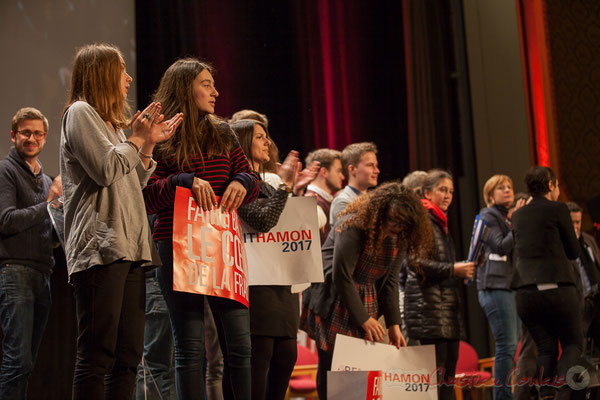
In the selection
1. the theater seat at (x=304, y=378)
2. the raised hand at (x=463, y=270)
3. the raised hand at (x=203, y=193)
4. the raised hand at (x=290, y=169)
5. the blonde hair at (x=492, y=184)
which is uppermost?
the blonde hair at (x=492, y=184)

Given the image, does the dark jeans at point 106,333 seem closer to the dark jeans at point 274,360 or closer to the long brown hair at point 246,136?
the dark jeans at point 274,360

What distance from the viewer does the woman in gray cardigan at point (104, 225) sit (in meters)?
2.03

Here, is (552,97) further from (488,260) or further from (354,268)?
(354,268)

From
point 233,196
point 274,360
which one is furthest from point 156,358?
point 233,196

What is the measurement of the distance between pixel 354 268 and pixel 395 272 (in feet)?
0.81

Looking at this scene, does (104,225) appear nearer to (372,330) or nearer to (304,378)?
(372,330)

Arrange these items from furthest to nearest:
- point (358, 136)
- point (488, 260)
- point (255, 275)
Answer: point (358, 136), point (488, 260), point (255, 275)

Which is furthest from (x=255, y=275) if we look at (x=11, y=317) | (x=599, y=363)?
(x=599, y=363)

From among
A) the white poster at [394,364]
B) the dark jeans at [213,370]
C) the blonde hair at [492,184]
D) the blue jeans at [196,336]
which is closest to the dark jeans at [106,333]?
the blue jeans at [196,336]

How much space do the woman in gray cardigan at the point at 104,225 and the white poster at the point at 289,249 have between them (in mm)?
687

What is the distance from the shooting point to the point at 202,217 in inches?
94.9

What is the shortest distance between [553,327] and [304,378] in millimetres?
1817

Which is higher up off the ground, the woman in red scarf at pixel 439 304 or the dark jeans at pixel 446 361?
the woman in red scarf at pixel 439 304

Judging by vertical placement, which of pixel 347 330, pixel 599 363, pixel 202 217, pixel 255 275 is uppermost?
pixel 202 217
